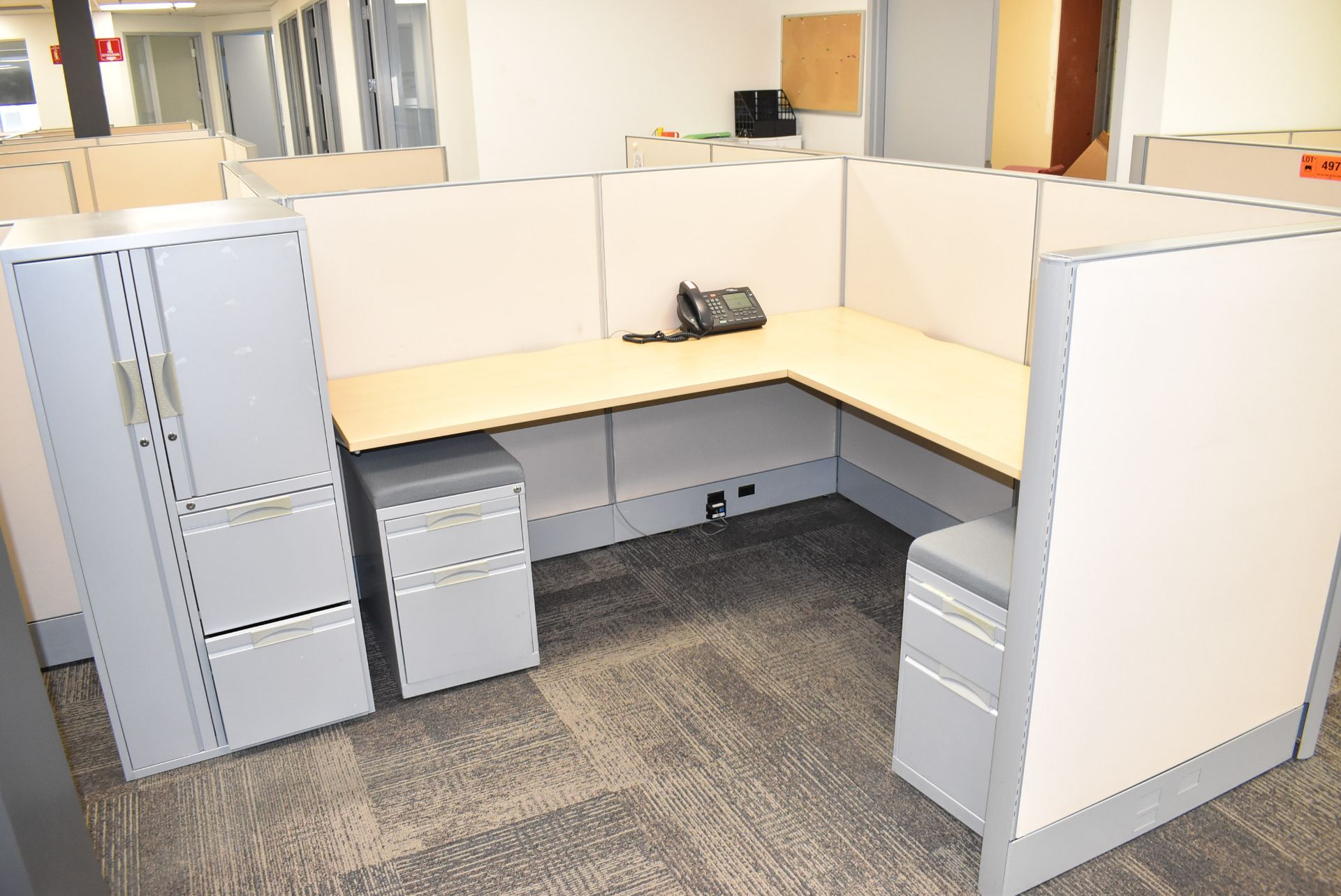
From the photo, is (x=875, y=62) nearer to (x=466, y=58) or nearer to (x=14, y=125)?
(x=466, y=58)

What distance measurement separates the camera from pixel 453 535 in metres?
2.34

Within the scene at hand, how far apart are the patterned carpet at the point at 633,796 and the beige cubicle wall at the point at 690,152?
1.69 m

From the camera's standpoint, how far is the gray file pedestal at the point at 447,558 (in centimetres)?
230

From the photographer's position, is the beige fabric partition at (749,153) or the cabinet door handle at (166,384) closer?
the cabinet door handle at (166,384)

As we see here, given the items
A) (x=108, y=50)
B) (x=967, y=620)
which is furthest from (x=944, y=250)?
(x=108, y=50)

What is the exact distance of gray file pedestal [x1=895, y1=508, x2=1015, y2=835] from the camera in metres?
1.80

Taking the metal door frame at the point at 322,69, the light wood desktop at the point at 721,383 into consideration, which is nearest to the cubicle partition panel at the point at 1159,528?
the light wood desktop at the point at 721,383

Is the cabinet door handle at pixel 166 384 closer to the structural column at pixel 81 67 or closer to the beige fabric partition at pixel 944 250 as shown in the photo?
the beige fabric partition at pixel 944 250

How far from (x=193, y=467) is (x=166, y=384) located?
0.18 meters

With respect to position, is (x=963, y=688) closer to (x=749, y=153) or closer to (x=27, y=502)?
(x=27, y=502)

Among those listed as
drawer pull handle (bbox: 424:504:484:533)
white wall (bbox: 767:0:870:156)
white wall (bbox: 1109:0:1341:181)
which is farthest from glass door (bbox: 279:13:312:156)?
drawer pull handle (bbox: 424:504:484:533)

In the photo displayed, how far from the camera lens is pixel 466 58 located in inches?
223

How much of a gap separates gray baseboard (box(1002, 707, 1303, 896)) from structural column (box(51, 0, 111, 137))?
563cm

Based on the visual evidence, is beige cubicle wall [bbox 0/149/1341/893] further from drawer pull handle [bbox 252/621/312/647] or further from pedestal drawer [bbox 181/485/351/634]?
drawer pull handle [bbox 252/621/312/647]
